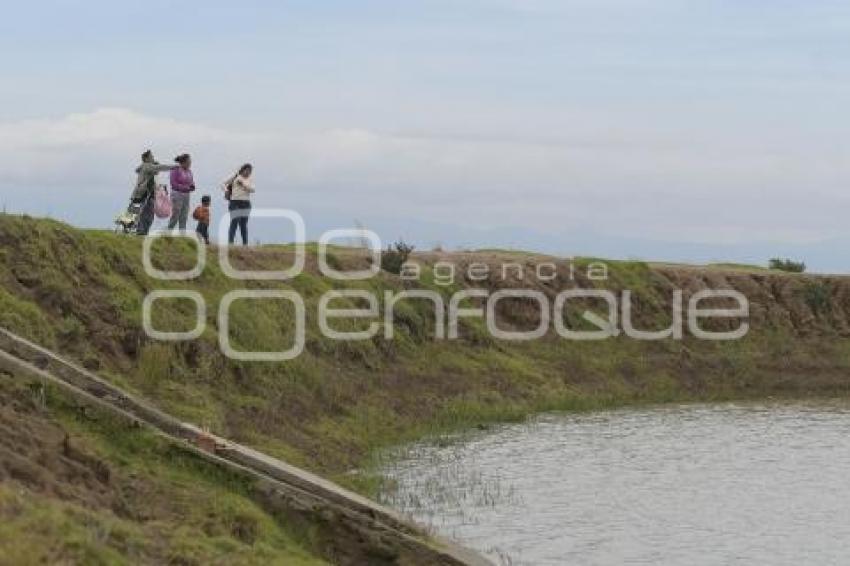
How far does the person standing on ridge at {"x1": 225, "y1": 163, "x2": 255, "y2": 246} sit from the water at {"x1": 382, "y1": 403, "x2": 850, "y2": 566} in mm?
7832

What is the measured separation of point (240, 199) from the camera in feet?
97.3

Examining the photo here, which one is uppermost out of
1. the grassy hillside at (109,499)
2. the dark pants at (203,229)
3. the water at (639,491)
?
the dark pants at (203,229)

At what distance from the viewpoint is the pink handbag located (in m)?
27.0

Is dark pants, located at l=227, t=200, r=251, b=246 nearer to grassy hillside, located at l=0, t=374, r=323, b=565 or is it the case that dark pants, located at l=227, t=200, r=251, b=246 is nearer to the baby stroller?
the baby stroller

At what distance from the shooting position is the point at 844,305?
4375 cm

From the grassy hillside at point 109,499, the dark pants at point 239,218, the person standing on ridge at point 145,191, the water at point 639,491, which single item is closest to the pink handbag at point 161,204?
the person standing on ridge at point 145,191

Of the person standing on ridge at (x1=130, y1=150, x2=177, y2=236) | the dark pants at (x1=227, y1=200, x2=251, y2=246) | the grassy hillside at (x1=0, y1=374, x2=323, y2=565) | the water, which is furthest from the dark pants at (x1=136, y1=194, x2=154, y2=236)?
the grassy hillside at (x1=0, y1=374, x2=323, y2=565)

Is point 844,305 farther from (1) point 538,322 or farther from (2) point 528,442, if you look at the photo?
(2) point 528,442

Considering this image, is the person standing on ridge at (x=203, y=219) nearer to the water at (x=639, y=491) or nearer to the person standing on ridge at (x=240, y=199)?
the person standing on ridge at (x=240, y=199)

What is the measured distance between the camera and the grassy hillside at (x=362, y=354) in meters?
20.5

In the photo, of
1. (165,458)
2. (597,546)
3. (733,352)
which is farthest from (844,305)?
(165,458)

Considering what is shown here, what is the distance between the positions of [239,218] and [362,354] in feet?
14.4

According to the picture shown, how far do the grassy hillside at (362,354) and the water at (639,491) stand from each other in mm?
1770

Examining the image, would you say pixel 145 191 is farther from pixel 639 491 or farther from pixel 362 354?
pixel 639 491
